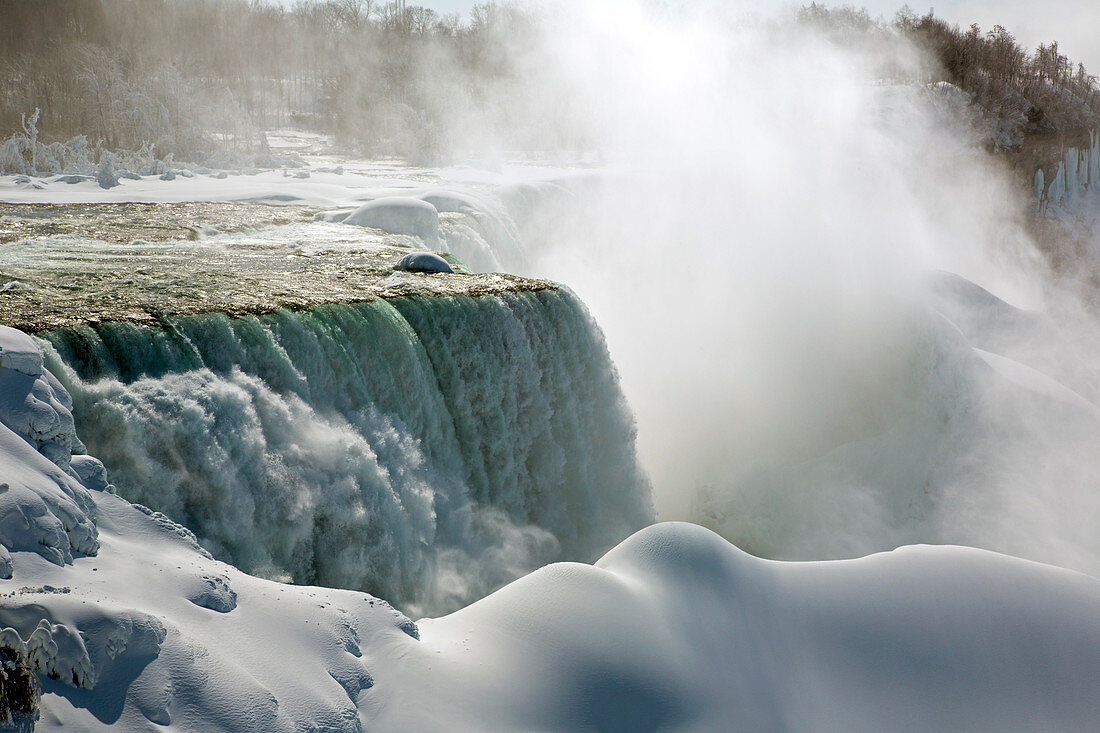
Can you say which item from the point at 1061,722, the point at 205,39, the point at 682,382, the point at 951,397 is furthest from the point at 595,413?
the point at 205,39

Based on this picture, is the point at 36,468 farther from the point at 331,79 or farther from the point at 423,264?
the point at 331,79

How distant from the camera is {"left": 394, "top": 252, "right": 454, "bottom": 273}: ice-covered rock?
779 cm

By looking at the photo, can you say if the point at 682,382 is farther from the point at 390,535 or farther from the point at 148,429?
the point at 148,429

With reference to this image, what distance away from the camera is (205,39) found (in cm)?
4088

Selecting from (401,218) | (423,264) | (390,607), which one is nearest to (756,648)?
(390,607)

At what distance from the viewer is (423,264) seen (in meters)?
7.80

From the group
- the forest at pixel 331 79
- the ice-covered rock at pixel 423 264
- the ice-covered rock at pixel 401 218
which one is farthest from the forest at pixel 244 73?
the ice-covered rock at pixel 423 264

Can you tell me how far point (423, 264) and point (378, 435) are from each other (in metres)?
2.53

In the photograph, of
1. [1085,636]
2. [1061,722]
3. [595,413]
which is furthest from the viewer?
[595,413]

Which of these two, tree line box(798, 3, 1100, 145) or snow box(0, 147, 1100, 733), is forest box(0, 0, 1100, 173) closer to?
tree line box(798, 3, 1100, 145)

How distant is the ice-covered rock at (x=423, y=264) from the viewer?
7.79 metres

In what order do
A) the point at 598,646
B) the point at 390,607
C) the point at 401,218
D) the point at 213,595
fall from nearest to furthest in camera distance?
the point at 213,595 < the point at 598,646 < the point at 390,607 < the point at 401,218

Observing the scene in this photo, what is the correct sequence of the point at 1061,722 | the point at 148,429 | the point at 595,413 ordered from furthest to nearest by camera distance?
1. the point at 595,413
2. the point at 148,429
3. the point at 1061,722

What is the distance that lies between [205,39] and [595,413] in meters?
41.2
